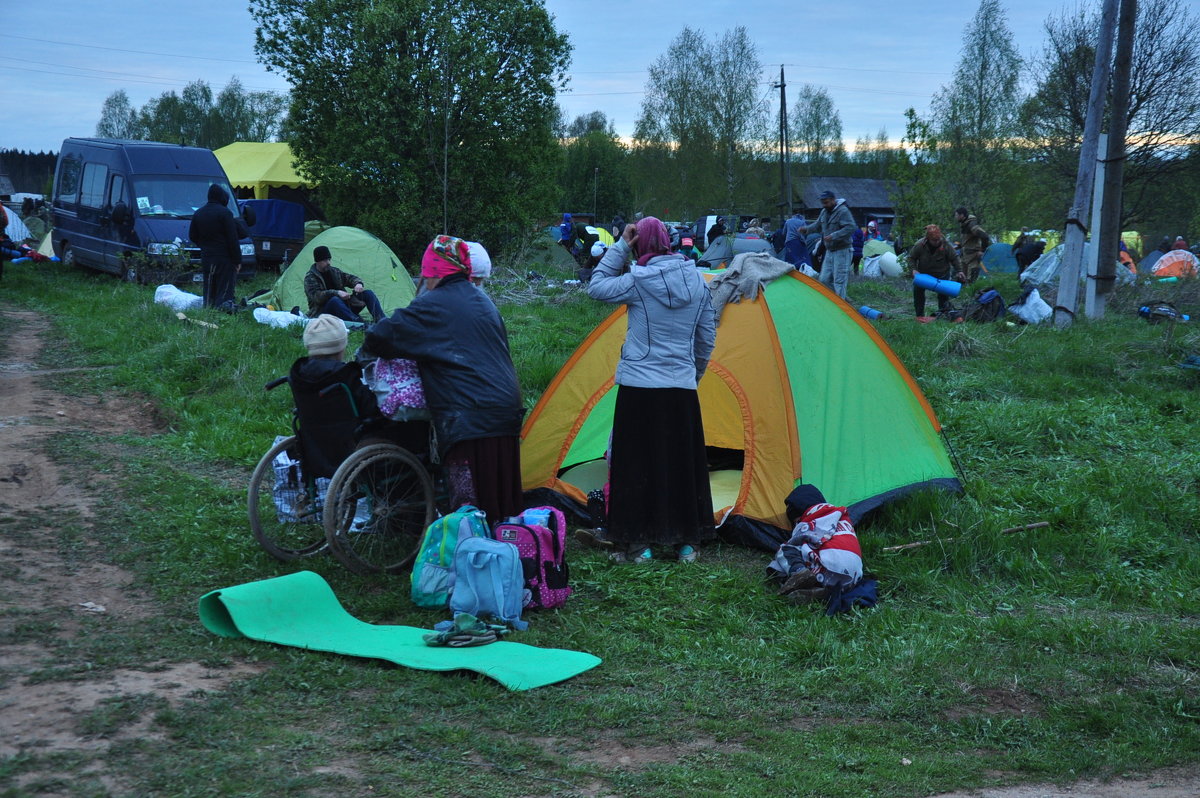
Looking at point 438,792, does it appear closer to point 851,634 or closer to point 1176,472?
point 851,634

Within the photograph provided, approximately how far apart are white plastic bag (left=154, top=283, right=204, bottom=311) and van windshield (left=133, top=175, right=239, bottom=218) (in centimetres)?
250

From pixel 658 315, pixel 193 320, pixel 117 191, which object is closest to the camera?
pixel 658 315

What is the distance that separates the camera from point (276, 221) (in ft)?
65.0

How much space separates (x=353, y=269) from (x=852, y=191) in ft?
175

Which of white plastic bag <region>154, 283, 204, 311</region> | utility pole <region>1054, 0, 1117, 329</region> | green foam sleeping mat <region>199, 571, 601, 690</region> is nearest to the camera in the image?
green foam sleeping mat <region>199, 571, 601, 690</region>

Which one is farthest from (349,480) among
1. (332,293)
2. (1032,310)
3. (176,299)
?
(1032,310)

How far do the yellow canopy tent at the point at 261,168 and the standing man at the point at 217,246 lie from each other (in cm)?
1209

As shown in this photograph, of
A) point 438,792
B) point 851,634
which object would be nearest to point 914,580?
point 851,634

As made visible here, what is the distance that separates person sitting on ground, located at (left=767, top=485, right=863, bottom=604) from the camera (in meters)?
5.03

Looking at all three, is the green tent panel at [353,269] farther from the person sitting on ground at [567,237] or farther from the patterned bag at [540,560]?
the person sitting on ground at [567,237]

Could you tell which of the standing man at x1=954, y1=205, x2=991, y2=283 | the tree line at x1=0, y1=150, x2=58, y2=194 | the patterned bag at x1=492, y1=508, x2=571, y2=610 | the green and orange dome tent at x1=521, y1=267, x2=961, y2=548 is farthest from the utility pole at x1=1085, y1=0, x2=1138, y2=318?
the tree line at x1=0, y1=150, x2=58, y2=194

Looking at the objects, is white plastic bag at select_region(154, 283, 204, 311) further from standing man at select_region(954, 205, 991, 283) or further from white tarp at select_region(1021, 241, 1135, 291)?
white tarp at select_region(1021, 241, 1135, 291)

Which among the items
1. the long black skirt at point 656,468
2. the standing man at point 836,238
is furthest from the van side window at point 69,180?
the long black skirt at point 656,468

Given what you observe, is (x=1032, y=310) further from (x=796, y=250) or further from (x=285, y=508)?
(x=285, y=508)
